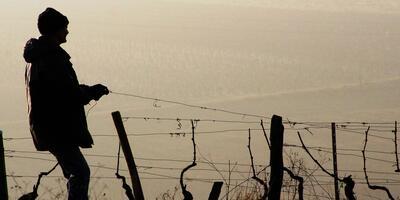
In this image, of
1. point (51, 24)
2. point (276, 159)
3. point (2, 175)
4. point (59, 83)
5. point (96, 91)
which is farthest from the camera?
point (276, 159)

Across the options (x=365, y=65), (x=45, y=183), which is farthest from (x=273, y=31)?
(x=45, y=183)

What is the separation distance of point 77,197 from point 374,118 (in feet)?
45.9

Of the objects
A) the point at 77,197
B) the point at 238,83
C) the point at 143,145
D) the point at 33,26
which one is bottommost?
the point at 77,197

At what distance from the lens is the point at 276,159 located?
5375mm

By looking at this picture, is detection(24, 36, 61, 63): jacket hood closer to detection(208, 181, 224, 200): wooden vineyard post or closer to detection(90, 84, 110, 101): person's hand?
detection(90, 84, 110, 101): person's hand

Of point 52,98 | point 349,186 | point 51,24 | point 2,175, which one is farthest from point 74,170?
point 349,186

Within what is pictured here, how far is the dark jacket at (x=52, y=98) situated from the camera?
4.38 m

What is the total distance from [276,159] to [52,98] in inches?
70.4

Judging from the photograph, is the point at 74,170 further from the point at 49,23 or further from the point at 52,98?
the point at 49,23

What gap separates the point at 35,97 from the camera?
14.4 feet

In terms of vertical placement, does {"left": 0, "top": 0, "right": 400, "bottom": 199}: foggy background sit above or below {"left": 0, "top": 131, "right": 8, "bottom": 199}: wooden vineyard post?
above

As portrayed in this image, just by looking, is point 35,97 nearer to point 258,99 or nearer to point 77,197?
point 77,197

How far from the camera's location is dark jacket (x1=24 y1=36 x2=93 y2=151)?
438cm

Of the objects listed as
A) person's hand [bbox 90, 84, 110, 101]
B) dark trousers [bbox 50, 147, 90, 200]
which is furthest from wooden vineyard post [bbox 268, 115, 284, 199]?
dark trousers [bbox 50, 147, 90, 200]
